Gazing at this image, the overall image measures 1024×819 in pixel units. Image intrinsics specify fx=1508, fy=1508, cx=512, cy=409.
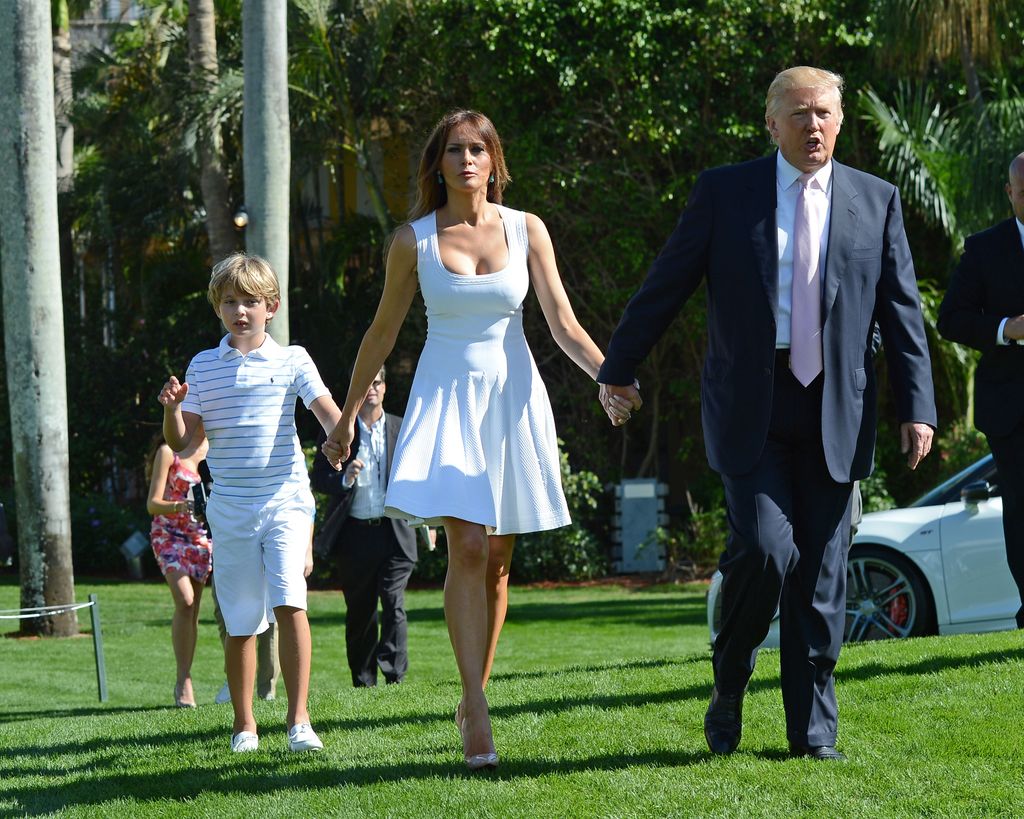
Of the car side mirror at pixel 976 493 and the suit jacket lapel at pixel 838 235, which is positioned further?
the car side mirror at pixel 976 493

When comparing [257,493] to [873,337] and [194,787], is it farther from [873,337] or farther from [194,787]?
[873,337]

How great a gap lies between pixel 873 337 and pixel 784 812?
160cm

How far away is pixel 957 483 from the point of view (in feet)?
32.2

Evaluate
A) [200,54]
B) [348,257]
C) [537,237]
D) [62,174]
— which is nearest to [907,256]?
[537,237]

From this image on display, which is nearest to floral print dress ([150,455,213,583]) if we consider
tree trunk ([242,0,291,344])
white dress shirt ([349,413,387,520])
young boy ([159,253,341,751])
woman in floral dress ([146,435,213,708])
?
woman in floral dress ([146,435,213,708])

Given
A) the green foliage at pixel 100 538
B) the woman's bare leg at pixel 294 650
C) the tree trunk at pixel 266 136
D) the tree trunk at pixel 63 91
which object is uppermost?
the tree trunk at pixel 63 91

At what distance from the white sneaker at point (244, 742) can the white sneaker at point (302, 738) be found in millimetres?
183

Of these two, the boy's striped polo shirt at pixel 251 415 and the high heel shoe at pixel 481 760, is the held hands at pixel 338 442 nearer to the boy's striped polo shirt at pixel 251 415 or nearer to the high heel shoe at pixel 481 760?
the boy's striped polo shirt at pixel 251 415

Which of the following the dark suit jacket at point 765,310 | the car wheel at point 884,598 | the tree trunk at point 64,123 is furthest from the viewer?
the tree trunk at point 64,123

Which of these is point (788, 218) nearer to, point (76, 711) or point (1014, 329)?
point (1014, 329)

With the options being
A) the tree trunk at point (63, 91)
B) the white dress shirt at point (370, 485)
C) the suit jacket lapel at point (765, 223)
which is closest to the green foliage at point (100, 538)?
the tree trunk at point (63, 91)

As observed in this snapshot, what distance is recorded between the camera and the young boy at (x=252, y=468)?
232 inches

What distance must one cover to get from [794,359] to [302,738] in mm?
2367

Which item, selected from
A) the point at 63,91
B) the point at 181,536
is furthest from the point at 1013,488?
the point at 63,91
